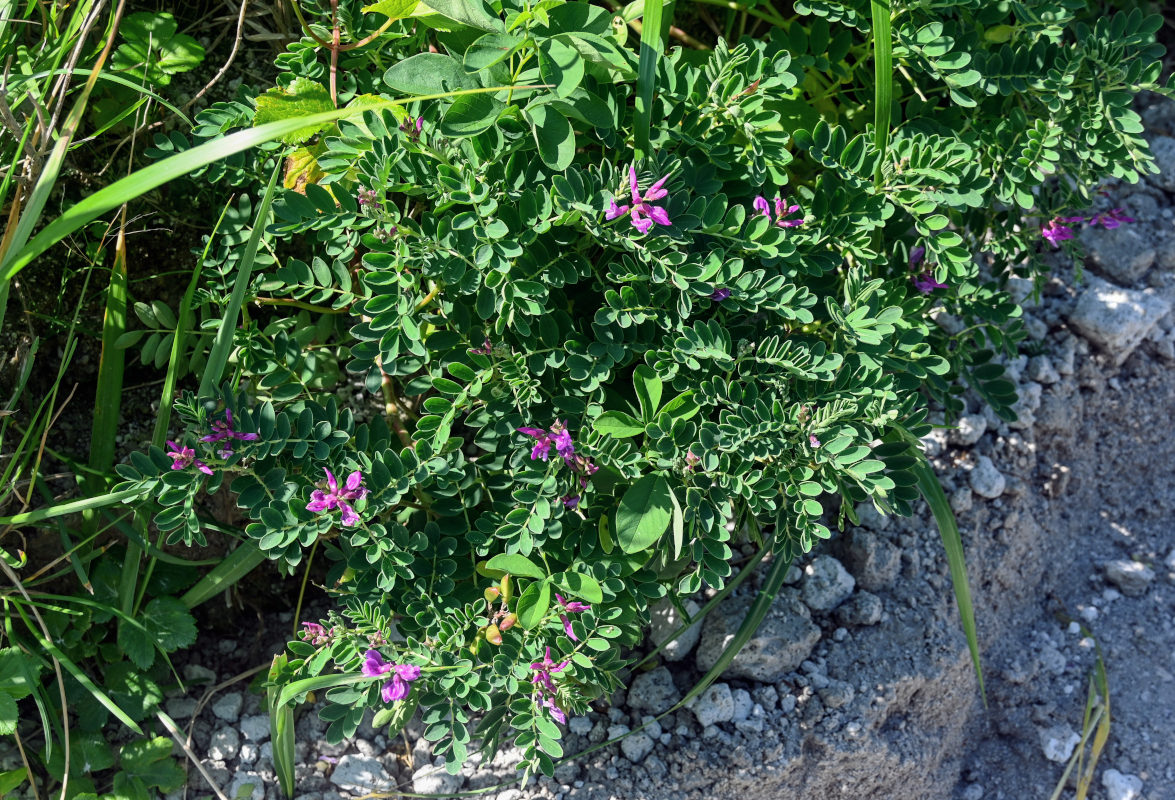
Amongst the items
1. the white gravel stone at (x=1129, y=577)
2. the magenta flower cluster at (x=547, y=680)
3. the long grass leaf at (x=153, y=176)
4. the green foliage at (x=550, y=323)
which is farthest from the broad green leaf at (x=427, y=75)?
the white gravel stone at (x=1129, y=577)

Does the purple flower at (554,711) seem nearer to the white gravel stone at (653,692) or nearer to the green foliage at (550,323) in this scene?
the green foliage at (550,323)

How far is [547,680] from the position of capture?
5.77 ft

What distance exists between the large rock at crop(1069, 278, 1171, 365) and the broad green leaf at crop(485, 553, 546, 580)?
175cm

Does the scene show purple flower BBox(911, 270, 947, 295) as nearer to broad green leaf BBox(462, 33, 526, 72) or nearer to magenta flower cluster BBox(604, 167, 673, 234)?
magenta flower cluster BBox(604, 167, 673, 234)

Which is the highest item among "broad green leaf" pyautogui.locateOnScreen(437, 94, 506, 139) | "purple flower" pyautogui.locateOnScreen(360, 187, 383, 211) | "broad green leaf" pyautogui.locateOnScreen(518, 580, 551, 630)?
"broad green leaf" pyautogui.locateOnScreen(437, 94, 506, 139)

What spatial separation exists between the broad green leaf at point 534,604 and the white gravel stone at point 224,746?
30.1 inches

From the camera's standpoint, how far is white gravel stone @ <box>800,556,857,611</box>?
226 centimetres

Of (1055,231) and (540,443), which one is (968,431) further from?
(540,443)

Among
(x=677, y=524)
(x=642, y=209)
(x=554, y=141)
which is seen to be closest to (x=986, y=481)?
(x=677, y=524)

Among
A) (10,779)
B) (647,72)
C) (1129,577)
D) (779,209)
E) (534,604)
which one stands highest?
(647,72)

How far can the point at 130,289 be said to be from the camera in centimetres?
221

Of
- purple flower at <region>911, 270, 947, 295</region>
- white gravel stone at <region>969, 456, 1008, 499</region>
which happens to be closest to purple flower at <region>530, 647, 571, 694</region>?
purple flower at <region>911, 270, 947, 295</region>

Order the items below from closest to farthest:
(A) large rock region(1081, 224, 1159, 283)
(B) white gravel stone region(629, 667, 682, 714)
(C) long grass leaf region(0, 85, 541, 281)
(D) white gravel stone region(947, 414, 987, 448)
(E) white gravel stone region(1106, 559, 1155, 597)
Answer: (C) long grass leaf region(0, 85, 541, 281) → (B) white gravel stone region(629, 667, 682, 714) → (D) white gravel stone region(947, 414, 987, 448) → (E) white gravel stone region(1106, 559, 1155, 597) → (A) large rock region(1081, 224, 1159, 283)

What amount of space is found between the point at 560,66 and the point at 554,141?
0.39 ft
